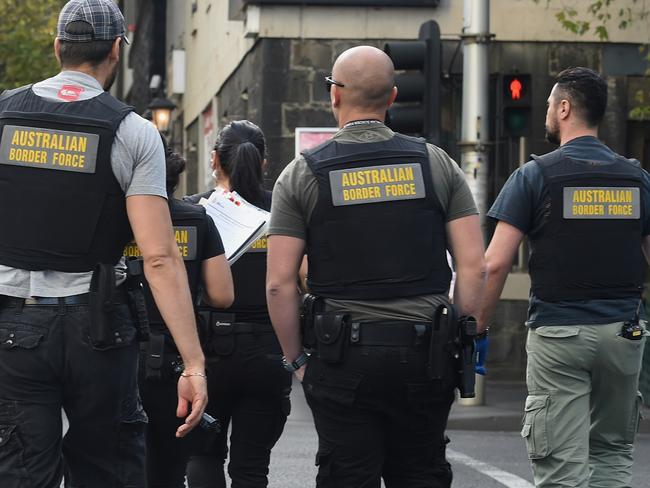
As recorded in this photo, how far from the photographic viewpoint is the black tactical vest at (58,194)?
4.47m

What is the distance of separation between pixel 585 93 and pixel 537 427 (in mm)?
1319

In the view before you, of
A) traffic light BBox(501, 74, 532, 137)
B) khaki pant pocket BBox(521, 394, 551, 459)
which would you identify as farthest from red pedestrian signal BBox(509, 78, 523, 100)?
khaki pant pocket BBox(521, 394, 551, 459)

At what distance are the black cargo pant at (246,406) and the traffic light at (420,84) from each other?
6.08 m

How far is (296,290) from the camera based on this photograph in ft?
16.5

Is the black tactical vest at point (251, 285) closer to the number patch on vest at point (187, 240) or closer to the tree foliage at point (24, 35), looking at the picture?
the number patch on vest at point (187, 240)

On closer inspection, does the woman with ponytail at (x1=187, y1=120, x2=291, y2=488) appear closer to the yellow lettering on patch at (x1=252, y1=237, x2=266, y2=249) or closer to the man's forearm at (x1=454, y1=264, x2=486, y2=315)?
the yellow lettering on patch at (x1=252, y1=237, x2=266, y2=249)

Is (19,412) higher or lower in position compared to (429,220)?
lower

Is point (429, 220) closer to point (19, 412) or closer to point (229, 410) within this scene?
point (19, 412)

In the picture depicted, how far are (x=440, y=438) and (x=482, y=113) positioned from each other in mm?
8615

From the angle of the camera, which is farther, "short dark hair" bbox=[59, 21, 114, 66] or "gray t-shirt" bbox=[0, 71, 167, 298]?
"short dark hair" bbox=[59, 21, 114, 66]

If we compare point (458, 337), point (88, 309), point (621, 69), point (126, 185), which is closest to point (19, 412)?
point (88, 309)

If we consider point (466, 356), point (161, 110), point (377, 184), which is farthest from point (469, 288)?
point (161, 110)

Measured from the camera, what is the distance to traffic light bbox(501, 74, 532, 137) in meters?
12.8

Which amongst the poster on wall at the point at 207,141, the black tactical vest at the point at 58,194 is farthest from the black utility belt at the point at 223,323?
the poster on wall at the point at 207,141
